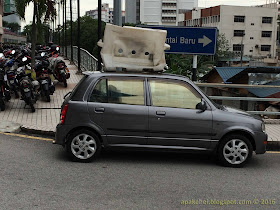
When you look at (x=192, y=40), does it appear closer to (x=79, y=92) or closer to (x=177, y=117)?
(x=177, y=117)

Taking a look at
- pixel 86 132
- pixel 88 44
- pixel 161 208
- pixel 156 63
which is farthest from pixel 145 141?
pixel 88 44

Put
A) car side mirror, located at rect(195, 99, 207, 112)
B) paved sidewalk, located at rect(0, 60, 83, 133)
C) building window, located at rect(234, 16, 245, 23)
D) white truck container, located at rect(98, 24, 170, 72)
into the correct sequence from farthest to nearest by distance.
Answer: building window, located at rect(234, 16, 245, 23) → paved sidewalk, located at rect(0, 60, 83, 133) → white truck container, located at rect(98, 24, 170, 72) → car side mirror, located at rect(195, 99, 207, 112)

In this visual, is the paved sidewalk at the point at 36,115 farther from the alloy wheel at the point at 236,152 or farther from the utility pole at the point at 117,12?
the alloy wheel at the point at 236,152

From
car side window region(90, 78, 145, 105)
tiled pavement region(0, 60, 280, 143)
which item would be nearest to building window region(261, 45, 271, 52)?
tiled pavement region(0, 60, 280, 143)

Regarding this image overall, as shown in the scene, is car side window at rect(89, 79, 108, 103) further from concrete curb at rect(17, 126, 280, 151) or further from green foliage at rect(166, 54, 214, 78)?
green foliage at rect(166, 54, 214, 78)

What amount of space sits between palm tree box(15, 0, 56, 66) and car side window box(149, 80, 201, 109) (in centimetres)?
744

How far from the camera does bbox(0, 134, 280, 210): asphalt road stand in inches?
191

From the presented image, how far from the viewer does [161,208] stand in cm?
470

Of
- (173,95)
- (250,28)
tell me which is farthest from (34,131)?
(250,28)

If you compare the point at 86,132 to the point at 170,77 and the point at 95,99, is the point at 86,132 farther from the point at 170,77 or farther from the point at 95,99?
the point at 170,77

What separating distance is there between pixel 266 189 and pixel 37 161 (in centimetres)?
356

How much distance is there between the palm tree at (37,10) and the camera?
12875mm

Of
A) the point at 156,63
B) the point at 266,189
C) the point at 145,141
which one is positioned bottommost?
the point at 266,189

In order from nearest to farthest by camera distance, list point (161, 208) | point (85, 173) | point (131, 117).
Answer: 1. point (161, 208)
2. point (85, 173)
3. point (131, 117)
